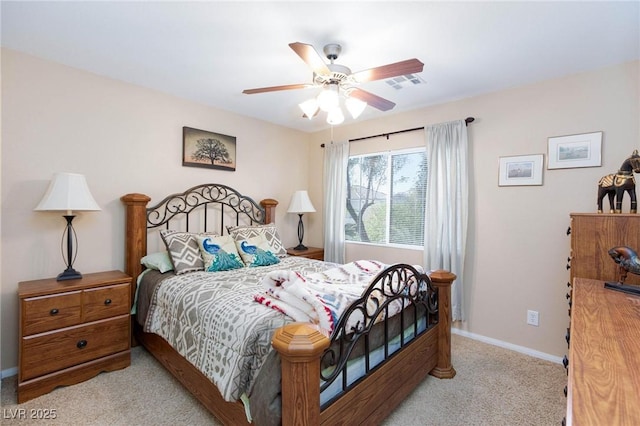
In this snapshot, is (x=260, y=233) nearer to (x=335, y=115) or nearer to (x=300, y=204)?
(x=300, y=204)

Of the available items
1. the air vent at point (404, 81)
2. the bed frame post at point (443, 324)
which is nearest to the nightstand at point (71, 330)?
the bed frame post at point (443, 324)

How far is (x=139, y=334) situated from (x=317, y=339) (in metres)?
2.41

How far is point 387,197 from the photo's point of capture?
3785mm

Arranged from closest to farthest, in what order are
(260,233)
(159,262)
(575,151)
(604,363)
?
(604,363)
(575,151)
(159,262)
(260,233)

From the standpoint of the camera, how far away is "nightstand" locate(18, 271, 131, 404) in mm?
2016

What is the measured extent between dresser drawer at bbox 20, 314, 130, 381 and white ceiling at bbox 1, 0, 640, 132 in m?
2.11

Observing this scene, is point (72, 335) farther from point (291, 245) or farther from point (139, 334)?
point (291, 245)

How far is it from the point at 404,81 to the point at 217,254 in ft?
7.73

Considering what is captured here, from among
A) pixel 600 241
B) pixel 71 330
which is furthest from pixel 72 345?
pixel 600 241

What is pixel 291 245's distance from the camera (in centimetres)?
442

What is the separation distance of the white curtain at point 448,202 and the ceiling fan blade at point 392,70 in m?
1.57

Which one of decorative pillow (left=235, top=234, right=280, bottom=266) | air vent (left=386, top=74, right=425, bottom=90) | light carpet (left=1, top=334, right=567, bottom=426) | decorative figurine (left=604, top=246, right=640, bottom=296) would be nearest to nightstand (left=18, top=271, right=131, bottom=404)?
light carpet (left=1, top=334, right=567, bottom=426)

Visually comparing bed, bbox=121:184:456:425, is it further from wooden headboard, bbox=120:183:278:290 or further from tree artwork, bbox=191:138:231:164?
tree artwork, bbox=191:138:231:164

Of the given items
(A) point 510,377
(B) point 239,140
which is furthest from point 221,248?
(A) point 510,377
